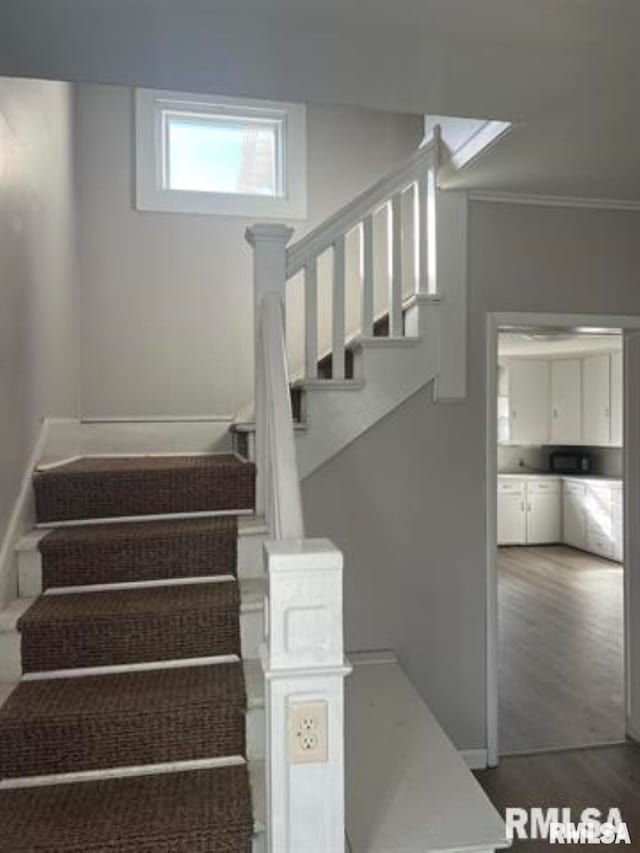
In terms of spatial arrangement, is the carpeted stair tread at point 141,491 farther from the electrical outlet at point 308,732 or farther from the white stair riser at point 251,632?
the electrical outlet at point 308,732

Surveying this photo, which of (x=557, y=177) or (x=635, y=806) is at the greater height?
(x=557, y=177)

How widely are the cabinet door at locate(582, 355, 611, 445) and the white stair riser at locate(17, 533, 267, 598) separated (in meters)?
6.22

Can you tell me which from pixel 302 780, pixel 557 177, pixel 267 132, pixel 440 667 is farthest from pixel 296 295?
pixel 302 780

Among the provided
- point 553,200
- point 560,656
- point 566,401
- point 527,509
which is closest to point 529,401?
point 566,401

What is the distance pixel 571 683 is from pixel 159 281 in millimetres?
3440

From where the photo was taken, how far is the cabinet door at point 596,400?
7.22 metres

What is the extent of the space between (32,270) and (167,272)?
1224mm

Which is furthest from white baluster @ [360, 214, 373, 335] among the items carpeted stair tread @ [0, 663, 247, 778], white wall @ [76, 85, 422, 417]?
carpeted stair tread @ [0, 663, 247, 778]

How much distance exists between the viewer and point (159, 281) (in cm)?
355

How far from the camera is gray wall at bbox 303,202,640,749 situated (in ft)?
9.05

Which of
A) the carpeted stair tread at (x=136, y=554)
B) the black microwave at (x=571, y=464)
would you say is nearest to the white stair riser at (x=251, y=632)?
the carpeted stair tread at (x=136, y=554)

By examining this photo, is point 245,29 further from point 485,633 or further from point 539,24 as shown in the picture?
point 485,633

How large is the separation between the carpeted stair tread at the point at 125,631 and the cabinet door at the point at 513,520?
608 cm

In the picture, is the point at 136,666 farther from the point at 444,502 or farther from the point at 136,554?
the point at 444,502
